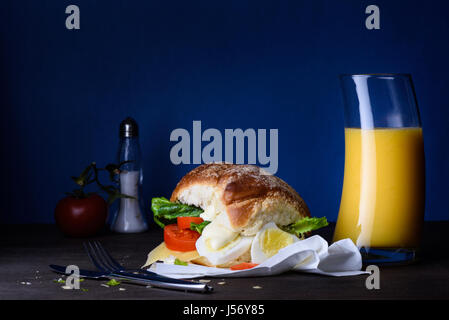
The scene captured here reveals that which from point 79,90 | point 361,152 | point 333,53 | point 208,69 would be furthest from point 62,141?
point 361,152

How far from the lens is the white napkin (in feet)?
3.57

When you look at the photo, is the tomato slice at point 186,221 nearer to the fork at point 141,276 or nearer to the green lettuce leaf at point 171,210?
the green lettuce leaf at point 171,210

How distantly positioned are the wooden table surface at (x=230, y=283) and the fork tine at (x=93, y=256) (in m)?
0.01

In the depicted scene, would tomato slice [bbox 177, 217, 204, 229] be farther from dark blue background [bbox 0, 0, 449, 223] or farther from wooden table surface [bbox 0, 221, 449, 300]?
dark blue background [bbox 0, 0, 449, 223]

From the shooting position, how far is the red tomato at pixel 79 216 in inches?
60.1

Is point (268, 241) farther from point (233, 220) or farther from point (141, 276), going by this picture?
point (141, 276)

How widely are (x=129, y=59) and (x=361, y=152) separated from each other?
905 mm

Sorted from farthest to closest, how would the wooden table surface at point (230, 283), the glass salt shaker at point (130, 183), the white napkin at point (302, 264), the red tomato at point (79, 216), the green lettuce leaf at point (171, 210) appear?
the glass salt shaker at point (130, 183)
the red tomato at point (79, 216)
the green lettuce leaf at point (171, 210)
the white napkin at point (302, 264)
the wooden table surface at point (230, 283)

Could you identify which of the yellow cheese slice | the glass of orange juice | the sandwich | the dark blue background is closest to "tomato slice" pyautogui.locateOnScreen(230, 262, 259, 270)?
the sandwich

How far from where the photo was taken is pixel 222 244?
1168mm

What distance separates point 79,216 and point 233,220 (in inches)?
21.1

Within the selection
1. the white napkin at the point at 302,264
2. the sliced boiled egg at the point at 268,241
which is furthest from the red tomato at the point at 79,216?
the sliced boiled egg at the point at 268,241

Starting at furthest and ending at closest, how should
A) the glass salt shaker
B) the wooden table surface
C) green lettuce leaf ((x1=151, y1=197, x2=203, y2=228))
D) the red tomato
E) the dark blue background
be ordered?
1. the dark blue background
2. the glass salt shaker
3. the red tomato
4. green lettuce leaf ((x1=151, y1=197, x2=203, y2=228))
5. the wooden table surface

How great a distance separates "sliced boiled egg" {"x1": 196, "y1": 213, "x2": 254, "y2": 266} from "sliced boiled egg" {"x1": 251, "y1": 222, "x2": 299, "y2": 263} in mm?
19
